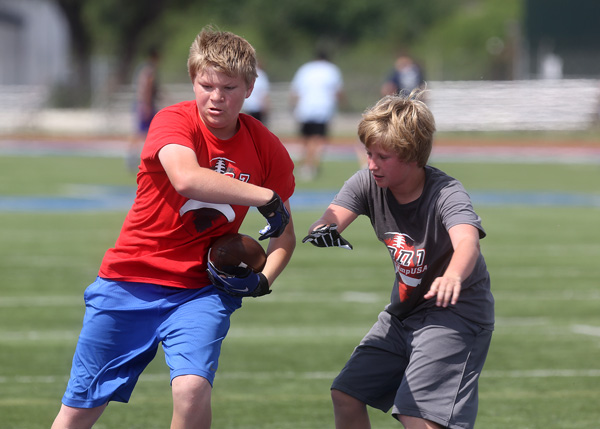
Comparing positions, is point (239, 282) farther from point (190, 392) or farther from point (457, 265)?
point (457, 265)

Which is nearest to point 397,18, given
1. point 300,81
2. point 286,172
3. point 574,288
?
point 300,81

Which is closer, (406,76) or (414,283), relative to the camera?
(414,283)

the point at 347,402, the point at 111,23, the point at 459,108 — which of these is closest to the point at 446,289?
the point at 347,402

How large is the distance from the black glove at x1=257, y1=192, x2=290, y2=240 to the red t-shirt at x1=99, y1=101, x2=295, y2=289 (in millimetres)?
245

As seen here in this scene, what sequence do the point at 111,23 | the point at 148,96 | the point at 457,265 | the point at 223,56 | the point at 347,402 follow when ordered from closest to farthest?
the point at 457,265 < the point at 223,56 < the point at 347,402 < the point at 148,96 < the point at 111,23

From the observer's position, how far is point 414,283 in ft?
14.6

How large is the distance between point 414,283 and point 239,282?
732 millimetres

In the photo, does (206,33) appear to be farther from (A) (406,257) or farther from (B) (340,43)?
(B) (340,43)

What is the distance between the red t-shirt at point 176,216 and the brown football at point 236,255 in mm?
95

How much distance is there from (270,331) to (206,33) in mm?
3988

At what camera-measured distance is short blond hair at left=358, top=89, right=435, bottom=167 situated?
426 cm

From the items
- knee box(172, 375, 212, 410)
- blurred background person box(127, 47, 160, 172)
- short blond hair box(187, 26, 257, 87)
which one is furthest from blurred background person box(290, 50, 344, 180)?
knee box(172, 375, 212, 410)

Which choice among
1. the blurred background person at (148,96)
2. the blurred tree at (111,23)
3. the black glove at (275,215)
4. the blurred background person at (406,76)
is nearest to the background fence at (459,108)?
the blurred tree at (111,23)

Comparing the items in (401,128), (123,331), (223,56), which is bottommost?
(123,331)
